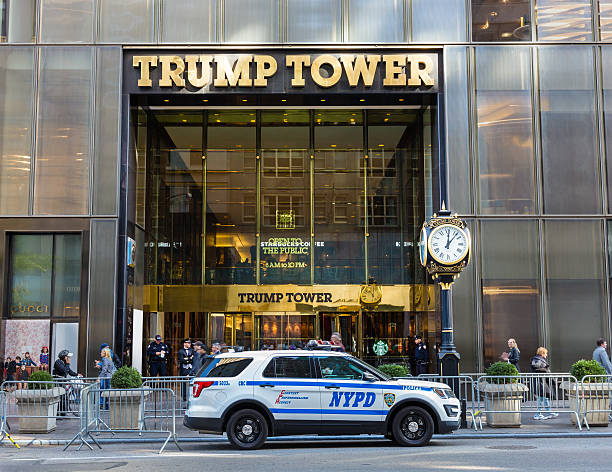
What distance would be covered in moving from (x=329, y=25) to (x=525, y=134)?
21.9ft

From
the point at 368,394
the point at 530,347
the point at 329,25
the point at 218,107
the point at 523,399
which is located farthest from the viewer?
the point at 218,107

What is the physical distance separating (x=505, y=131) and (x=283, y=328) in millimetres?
9697

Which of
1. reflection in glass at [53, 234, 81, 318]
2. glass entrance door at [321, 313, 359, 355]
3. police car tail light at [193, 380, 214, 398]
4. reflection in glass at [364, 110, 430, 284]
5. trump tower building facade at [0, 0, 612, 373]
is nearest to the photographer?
police car tail light at [193, 380, 214, 398]

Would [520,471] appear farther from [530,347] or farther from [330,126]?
[330,126]

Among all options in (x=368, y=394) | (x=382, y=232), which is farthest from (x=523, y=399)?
(x=382, y=232)

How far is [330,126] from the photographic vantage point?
2688 centimetres

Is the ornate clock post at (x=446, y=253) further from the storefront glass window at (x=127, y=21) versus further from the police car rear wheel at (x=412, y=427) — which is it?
the storefront glass window at (x=127, y=21)

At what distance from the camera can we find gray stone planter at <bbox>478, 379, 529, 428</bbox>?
15.7 meters

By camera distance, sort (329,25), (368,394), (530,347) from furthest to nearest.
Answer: (329,25), (530,347), (368,394)

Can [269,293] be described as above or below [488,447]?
above

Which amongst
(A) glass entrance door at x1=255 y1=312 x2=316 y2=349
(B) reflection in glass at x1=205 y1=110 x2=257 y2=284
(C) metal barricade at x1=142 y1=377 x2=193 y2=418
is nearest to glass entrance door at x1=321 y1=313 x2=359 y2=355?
(A) glass entrance door at x1=255 y1=312 x2=316 y2=349

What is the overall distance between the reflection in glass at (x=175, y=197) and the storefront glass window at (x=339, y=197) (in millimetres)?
4169

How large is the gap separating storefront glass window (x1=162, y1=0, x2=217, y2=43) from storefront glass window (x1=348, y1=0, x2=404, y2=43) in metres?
4.24

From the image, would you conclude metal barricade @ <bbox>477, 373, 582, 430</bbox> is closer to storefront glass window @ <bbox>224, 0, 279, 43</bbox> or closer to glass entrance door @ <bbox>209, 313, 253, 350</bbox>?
glass entrance door @ <bbox>209, 313, 253, 350</bbox>
